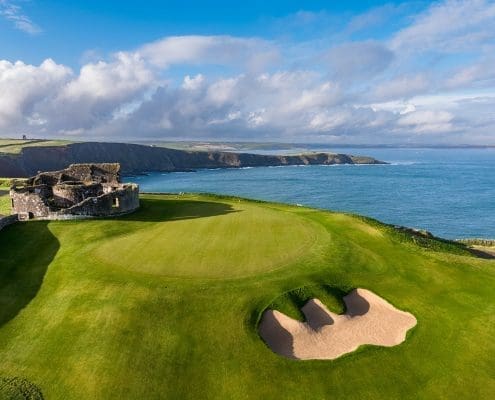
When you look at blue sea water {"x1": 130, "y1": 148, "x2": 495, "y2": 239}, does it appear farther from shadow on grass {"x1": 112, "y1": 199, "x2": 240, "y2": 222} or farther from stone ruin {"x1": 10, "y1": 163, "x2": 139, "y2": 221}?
stone ruin {"x1": 10, "y1": 163, "x2": 139, "y2": 221}

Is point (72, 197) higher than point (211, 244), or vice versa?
point (72, 197)

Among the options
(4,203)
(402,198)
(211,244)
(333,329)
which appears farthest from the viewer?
(402,198)

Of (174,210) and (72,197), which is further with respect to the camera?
(174,210)

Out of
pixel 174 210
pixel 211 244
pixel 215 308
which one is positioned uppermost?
pixel 211 244

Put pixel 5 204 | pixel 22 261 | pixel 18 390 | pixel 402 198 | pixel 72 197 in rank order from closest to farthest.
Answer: pixel 18 390 → pixel 22 261 → pixel 72 197 → pixel 5 204 → pixel 402 198

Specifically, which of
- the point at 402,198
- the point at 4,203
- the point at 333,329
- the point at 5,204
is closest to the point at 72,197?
the point at 5,204

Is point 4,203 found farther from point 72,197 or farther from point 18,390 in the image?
point 18,390

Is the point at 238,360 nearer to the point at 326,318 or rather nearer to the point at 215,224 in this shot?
the point at 326,318
